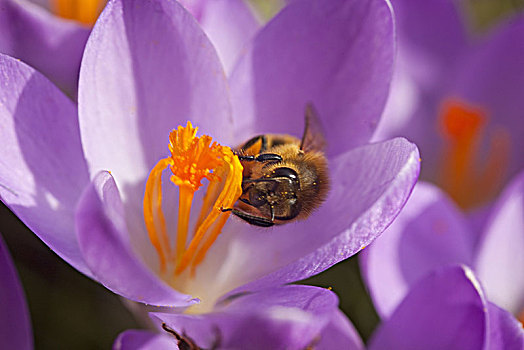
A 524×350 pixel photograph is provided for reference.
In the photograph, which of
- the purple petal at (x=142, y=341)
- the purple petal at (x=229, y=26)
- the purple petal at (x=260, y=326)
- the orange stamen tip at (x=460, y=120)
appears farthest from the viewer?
the orange stamen tip at (x=460, y=120)

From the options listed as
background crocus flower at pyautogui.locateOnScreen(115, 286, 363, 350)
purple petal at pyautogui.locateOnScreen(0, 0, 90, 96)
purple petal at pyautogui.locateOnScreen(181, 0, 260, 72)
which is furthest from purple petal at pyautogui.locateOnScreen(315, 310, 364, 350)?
purple petal at pyautogui.locateOnScreen(0, 0, 90, 96)

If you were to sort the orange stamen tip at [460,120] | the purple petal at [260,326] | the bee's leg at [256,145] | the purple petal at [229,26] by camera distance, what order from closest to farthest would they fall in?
the purple petal at [260,326] < the bee's leg at [256,145] < the purple petal at [229,26] < the orange stamen tip at [460,120]

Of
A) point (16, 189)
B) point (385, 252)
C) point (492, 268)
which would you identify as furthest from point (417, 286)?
point (16, 189)

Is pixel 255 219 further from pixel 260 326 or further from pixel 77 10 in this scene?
pixel 77 10

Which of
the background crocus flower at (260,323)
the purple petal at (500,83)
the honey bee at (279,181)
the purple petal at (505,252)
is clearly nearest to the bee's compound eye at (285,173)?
the honey bee at (279,181)

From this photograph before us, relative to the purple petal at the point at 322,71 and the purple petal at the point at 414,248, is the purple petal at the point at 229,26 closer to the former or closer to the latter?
the purple petal at the point at 322,71

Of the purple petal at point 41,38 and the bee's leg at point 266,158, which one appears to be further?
the purple petal at point 41,38

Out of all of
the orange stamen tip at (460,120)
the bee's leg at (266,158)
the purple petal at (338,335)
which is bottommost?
Result: the purple petal at (338,335)
